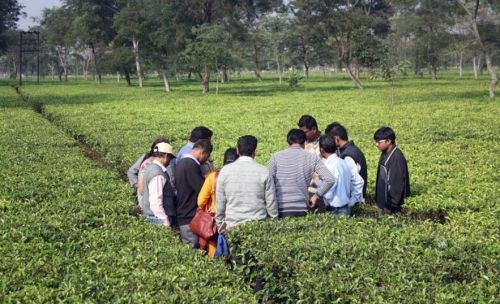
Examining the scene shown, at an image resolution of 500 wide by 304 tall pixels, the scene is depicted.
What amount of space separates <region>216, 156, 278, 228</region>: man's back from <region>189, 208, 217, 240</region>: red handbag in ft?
0.71

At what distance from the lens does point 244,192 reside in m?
7.68

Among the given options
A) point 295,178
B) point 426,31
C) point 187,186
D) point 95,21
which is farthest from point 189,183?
point 426,31

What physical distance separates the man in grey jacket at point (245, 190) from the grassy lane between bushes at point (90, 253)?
0.90 m

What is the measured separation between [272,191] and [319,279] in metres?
2.09

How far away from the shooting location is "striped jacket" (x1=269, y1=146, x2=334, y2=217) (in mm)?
8344

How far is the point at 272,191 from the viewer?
7734mm

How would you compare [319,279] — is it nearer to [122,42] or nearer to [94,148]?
[94,148]

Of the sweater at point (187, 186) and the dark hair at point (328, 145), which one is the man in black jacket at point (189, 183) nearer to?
the sweater at point (187, 186)

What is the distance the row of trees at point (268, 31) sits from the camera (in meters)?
48.5

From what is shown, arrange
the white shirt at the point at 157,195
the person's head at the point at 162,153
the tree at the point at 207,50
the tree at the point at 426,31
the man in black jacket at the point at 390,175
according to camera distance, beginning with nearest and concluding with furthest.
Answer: the white shirt at the point at 157,195 < the person's head at the point at 162,153 < the man in black jacket at the point at 390,175 < the tree at the point at 207,50 < the tree at the point at 426,31

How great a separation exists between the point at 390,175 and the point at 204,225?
10.9ft

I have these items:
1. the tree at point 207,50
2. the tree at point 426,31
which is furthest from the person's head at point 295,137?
the tree at point 426,31

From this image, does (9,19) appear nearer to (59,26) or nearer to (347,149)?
(59,26)

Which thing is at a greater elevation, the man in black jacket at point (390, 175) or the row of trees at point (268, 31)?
the row of trees at point (268, 31)
